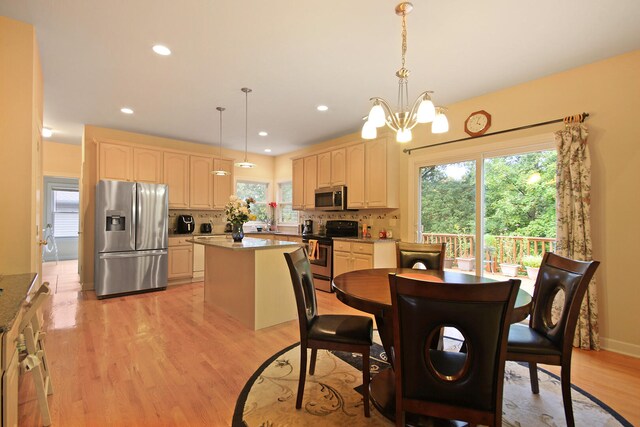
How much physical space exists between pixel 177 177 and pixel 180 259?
1.49 m

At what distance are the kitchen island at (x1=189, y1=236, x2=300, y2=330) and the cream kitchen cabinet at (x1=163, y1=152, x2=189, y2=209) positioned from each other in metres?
2.16

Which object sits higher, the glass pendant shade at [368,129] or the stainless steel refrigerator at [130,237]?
the glass pendant shade at [368,129]

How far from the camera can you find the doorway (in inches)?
295

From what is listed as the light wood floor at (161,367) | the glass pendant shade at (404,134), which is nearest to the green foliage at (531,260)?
the light wood floor at (161,367)

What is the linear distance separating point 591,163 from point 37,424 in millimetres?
4689

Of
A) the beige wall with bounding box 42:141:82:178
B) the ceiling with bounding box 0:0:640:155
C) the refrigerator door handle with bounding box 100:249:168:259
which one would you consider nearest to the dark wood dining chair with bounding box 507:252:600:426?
the ceiling with bounding box 0:0:640:155

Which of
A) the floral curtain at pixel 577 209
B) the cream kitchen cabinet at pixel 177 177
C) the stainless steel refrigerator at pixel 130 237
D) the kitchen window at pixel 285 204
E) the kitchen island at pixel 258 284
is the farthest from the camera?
the kitchen window at pixel 285 204

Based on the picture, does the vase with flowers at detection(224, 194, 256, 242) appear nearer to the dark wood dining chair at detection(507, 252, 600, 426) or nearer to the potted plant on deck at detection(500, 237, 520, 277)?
the dark wood dining chair at detection(507, 252, 600, 426)

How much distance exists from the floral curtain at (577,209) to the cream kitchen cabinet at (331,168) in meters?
2.96

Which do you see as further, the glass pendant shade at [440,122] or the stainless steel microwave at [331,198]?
the stainless steel microwave at [331,198]

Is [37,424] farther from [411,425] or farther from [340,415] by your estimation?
[411,425]

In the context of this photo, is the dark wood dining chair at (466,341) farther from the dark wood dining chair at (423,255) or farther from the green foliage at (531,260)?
the green foliage at (531,260)

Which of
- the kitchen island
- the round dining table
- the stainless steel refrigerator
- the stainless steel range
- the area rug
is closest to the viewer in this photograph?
the round dining table

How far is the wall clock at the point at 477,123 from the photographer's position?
11.9 feet
